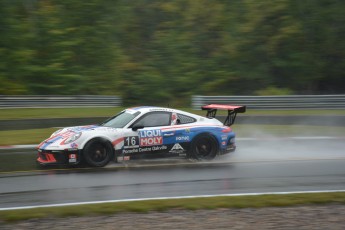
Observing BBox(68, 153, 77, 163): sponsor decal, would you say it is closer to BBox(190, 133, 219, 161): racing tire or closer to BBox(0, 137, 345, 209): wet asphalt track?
BBox(0, 137, 345, 209): wet asphalt track

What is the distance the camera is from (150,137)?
11031 millimetres

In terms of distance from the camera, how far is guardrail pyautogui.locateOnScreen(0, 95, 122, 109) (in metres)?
23.2

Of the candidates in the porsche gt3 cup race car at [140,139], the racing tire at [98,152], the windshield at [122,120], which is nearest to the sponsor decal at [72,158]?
the porsche gt3 cup race car at [140,139]

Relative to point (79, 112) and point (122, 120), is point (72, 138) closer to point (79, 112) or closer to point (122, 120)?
point (122, 120)

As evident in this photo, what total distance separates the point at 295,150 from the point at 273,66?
1668 cm

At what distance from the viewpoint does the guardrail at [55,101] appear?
23.2 m

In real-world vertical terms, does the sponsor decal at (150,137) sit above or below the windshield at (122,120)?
below

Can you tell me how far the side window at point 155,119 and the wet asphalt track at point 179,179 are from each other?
906 millimetres

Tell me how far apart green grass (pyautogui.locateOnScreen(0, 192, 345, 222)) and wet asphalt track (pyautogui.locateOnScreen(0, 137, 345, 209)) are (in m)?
0.58

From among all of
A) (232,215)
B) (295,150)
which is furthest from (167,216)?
(295,150)

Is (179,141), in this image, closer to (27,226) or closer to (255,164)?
(255,164)

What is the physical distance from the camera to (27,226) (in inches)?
244

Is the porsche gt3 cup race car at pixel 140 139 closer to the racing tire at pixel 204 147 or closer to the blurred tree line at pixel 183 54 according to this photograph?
the racing tire at pixel 204 147

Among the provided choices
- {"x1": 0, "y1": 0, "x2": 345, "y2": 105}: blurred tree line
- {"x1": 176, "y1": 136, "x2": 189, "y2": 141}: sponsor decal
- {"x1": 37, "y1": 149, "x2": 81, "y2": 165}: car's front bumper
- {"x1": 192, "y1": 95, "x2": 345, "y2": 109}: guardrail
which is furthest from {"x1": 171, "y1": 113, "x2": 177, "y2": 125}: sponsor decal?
{"x1": 0, "y1": 0, "x2": 345, "y2": 105}: blurred tree line
